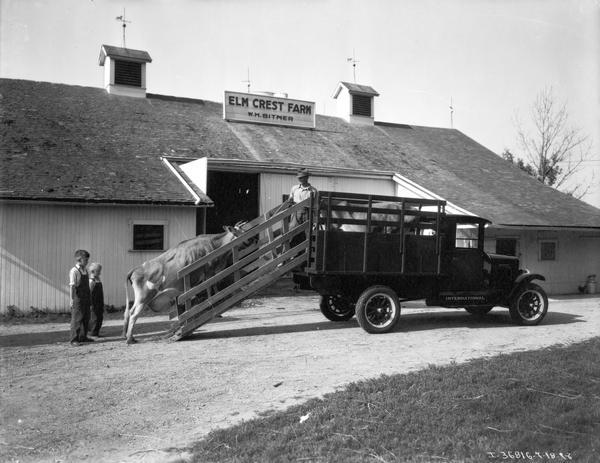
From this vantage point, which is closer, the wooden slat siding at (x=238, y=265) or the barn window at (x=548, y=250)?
the wooden slat siding at (x=238, y=265)

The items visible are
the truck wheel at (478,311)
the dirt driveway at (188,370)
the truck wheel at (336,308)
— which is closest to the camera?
the dirt driveway at (188,370)

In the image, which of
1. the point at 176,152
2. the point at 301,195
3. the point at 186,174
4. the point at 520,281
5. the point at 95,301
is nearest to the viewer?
the point at 95,301

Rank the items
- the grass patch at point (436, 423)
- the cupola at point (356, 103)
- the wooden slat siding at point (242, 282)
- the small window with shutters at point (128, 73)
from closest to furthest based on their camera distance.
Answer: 1. the grass patch at point (436, 423)
2. the wooden slat siding at point (242, 282)
3. the small window with shutters at point (128, 73)
4. the cupola at point (356, 103)

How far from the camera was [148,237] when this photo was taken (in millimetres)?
16062

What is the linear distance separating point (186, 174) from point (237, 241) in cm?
749

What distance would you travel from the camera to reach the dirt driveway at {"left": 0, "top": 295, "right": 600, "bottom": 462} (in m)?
5.62

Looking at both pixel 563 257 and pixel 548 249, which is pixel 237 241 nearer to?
pixel 548 249

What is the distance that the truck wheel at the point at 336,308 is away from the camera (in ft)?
41.5

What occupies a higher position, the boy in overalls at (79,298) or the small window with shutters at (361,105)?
the small window with shutters at (361,105)

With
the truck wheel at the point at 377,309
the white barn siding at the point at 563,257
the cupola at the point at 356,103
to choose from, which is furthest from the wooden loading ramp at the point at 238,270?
the cupola at the point at 356,103

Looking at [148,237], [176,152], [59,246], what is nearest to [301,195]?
[148,237]

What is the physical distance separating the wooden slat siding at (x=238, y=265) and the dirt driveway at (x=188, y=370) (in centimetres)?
83

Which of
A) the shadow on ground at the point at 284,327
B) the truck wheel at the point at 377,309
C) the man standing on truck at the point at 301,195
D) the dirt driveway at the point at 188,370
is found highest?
the man standing on truck at the point at 301,195

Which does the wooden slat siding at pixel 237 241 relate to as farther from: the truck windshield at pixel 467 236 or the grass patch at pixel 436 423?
the grass patch at pixel 436 423
